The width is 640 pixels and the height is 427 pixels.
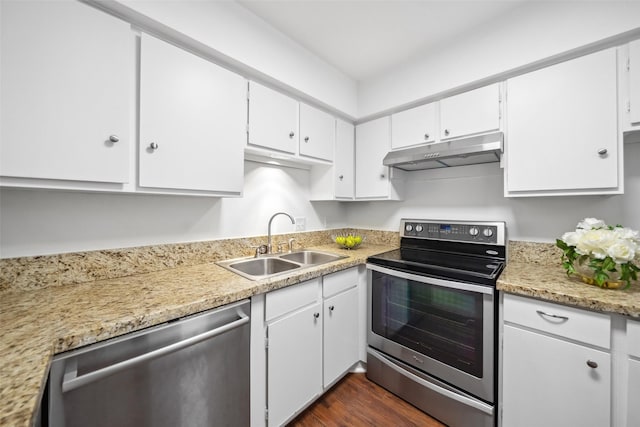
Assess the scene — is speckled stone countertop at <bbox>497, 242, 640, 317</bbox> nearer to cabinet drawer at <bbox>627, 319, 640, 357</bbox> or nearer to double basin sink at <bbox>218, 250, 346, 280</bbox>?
cabinet drawer at <bbox>627, 319, 640, 357</bbox>

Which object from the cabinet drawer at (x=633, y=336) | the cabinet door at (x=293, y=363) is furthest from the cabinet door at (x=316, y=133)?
the cabinet drawer at (x=633, y=336)

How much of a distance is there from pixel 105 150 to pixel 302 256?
1454mm

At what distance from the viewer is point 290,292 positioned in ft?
4.58

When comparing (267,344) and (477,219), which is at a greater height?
Answer: (477,219)

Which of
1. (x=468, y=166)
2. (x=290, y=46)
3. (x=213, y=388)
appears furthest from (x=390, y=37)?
(x=213, y=388)

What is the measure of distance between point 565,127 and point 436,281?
1.14m

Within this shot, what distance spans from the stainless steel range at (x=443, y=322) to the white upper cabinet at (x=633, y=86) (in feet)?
2.67

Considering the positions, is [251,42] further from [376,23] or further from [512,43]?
[512,43]

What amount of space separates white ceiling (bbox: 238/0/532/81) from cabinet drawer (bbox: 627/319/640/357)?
1780 millimetres

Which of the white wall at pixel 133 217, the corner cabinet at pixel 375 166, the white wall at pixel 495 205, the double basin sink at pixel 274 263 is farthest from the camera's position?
the corner cabinet at pixel 375 166

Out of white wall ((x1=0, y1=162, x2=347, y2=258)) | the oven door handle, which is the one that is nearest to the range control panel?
the oven door handle

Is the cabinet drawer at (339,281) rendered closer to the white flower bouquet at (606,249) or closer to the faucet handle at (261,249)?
the faucet handle at (261,249)

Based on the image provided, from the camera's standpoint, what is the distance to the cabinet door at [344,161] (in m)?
2.27

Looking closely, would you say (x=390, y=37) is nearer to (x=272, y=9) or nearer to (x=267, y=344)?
(x=272, y=9)
